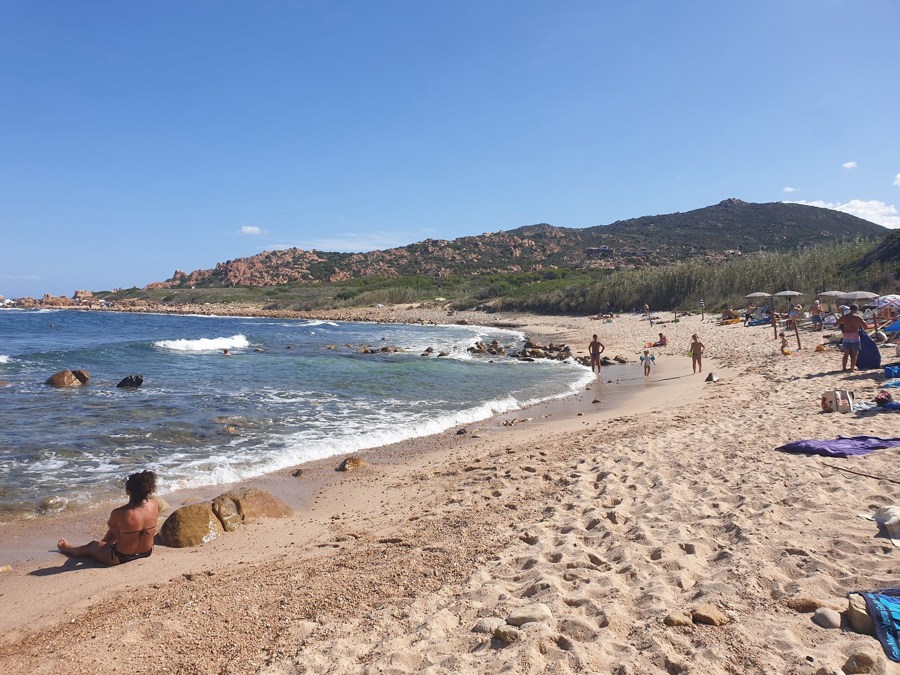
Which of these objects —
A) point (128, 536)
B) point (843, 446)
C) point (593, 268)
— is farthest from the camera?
point (593, 268)

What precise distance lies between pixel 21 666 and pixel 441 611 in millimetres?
2754

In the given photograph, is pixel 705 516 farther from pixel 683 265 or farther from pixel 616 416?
pixel 683 265

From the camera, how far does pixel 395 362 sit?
21.6m

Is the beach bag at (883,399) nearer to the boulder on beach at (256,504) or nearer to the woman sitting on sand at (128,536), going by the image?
the boulder on beach at (256,504)

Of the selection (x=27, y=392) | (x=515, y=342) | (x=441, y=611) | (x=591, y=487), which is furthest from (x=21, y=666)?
(x=515, y=342)

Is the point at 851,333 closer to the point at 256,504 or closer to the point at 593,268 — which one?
the point at 256,504

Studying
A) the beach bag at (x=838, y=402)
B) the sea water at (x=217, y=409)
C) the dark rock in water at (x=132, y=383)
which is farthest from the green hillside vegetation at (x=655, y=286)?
the dark rock in water at (x=132, y=383)

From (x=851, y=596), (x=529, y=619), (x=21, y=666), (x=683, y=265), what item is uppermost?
(x=683, y=265)

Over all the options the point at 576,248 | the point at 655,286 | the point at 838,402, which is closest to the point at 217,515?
the point at 838,402

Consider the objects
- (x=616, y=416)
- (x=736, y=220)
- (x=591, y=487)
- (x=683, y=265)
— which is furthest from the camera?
(x=736, y=220)

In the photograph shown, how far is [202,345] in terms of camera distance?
95.6ft

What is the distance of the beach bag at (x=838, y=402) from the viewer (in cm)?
823

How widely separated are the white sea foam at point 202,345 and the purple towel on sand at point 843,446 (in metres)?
26.2

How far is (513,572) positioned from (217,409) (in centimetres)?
977
